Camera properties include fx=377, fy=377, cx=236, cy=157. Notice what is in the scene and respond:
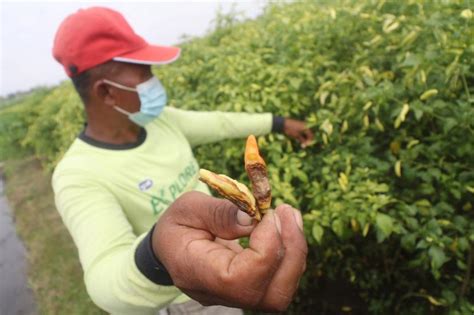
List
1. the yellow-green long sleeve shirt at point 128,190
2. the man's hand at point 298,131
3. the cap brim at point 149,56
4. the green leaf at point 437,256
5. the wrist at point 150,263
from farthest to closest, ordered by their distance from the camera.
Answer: the man's hand at point 298,131 < the cap brim at point 149,56 < the green leaf at point 437,256 < the yellow-green long sleeve shirt at point 128,190 < the wrist at point 150,263

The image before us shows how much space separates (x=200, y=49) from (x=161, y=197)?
2.36m

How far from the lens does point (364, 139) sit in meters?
1.80

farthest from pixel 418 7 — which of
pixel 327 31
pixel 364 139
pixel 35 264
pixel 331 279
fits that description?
pixel 35 264

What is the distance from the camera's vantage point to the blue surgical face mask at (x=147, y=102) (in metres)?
1.78

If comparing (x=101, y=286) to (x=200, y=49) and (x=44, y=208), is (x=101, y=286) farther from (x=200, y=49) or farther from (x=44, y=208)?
(x=44, y=208)

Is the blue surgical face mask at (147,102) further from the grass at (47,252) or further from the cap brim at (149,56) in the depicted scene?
the grass at (47,252)

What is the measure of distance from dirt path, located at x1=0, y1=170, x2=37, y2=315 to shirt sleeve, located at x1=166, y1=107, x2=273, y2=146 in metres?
2.98

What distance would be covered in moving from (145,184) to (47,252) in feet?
13.2

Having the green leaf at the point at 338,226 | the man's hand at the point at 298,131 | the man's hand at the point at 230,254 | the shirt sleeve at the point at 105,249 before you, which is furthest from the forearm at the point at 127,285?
the man's hand at the point at 298,131

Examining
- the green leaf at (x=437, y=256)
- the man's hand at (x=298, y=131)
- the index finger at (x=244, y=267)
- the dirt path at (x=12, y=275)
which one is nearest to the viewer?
the index finger at (x=244, y=267)

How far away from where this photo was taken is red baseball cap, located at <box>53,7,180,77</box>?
5.35ft

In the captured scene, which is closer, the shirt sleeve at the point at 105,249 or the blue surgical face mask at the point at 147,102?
the shirt sleeve at the point at 105,249

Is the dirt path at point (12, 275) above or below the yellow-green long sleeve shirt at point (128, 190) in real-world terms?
below

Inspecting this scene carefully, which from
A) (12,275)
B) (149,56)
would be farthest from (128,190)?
(12,275)
